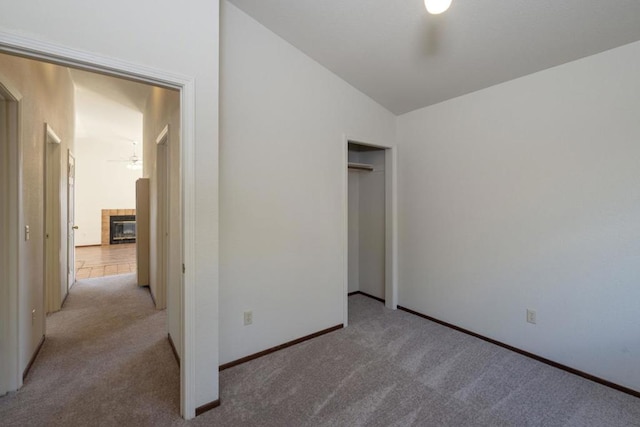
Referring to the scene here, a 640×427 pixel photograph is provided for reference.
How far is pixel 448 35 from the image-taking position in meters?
2.25

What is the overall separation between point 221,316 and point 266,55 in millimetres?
2245

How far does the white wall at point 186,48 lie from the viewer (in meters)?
1.43

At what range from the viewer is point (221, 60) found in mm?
2328

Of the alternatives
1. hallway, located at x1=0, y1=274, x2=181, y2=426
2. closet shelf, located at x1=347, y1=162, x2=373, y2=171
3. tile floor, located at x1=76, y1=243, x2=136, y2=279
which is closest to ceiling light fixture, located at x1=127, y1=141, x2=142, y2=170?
tile floor, located at x1=76, y1=243, x2=136, y2=279

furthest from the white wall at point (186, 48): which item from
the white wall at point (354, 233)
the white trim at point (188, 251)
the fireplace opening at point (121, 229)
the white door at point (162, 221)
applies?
the fireplace opening at point (121, 229)

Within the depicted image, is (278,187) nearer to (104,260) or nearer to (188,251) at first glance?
Answer: (188,251)

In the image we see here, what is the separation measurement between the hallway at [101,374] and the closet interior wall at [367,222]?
102 inches

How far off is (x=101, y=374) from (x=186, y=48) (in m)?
2.45

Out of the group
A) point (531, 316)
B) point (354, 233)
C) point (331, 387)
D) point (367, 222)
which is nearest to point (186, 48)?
point (331, 387)

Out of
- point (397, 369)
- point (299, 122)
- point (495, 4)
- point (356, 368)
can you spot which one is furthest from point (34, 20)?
point (397, 369)

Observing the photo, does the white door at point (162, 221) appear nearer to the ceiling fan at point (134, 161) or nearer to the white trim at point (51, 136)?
the white trim at point (51, 136)

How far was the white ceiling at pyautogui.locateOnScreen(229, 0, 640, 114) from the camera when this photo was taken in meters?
1.94

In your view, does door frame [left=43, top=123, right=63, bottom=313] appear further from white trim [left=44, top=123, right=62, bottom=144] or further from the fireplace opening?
the fireplace opening

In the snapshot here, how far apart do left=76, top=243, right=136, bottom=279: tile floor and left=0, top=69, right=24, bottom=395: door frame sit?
374 centimetres
